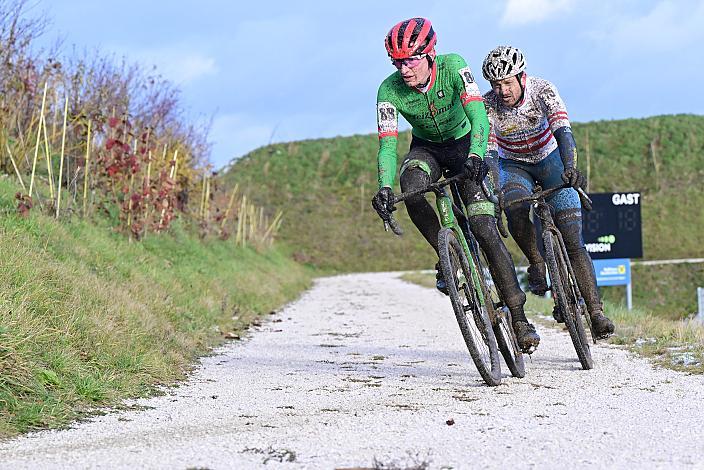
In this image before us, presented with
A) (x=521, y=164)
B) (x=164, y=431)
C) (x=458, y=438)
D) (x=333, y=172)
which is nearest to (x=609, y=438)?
(x=458, y=438)

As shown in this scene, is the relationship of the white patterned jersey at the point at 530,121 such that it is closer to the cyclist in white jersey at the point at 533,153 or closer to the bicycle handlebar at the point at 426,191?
the cyclist in white jersey at the point at 533,153

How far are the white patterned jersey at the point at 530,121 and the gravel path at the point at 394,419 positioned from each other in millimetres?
1655

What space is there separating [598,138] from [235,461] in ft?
174

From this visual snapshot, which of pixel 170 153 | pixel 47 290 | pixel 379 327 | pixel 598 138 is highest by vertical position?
pixel 598 138

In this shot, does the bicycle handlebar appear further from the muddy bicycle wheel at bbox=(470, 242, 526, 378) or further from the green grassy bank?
the green grassy bank

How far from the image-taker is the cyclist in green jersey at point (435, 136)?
5277mm

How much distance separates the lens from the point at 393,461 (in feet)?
10.1

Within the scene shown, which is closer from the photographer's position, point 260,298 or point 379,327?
point 379,327

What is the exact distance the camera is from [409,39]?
5.24m

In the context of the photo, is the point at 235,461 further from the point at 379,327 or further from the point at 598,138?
the point at 598,138

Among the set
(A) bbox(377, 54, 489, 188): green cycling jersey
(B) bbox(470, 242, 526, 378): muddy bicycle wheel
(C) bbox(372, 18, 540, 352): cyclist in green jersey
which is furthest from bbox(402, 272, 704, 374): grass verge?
(A) bbox(377, 54, 489, 188): green cycling jersey

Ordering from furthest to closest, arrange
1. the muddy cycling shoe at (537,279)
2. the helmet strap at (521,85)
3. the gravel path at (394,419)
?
the muddy cycling shoe at (537,279), the helmet strap at (521,85), the gravel path at (394,419)

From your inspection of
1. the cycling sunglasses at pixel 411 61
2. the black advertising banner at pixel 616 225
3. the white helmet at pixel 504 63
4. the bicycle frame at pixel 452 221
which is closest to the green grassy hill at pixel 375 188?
the black advertising banner at pixel 616 225

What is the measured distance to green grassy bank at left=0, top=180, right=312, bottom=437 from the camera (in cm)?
430
